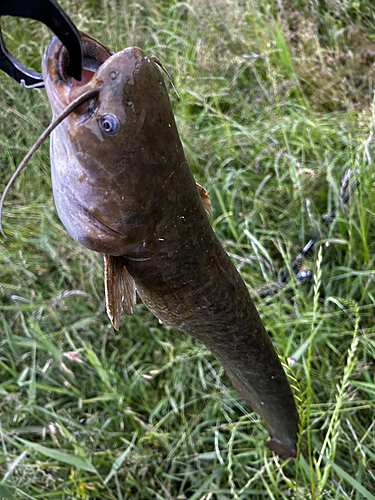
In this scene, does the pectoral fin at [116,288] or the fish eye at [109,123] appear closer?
the fish eye at [109,123]

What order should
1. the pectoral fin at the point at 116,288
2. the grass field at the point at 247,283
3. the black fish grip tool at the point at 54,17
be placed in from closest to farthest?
1. the black fish grip tool at the point at 54,17
2. the pectoral fin at the point at 116,288
3. the grass field at the point at 247,283

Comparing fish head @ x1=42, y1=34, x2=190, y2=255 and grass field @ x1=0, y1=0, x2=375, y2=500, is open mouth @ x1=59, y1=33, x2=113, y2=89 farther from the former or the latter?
grass field @ x1=0, y1=0, x2=375, y2=500

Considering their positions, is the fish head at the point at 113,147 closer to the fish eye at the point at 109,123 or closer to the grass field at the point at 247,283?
the fish eye at the point at 109,123

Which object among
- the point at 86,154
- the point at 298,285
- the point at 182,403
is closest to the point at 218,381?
the point at 182,403

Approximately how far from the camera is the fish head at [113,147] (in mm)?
629

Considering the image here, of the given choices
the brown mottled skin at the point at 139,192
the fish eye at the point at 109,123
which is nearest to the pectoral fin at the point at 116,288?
the brown mottled skin at the point at 139,192

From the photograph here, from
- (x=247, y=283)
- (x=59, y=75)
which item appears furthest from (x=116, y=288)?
(x=247, y=283)

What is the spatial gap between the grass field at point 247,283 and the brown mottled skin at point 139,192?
1.87 ft

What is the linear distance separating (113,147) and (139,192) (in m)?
0.08

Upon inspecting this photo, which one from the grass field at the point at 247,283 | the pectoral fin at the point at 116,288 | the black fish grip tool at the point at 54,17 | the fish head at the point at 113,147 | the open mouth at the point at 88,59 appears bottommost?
the grass field at the point at 247,283

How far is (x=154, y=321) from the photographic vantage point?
1.99 metres

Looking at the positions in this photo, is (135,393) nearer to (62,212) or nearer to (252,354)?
(252,354)

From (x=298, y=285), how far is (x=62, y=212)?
1.21 m

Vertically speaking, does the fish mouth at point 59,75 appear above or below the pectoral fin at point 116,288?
above
